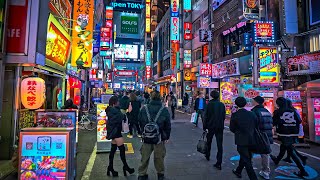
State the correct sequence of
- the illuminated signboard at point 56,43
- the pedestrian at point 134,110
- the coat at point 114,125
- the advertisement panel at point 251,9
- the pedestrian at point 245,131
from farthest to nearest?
the advertisement panel at point 251,9 < the pedestrian at point 134,110 < the illuminated signboard at point 56,43 < the coat at point 114,125 < the pedestrian at point 245,131

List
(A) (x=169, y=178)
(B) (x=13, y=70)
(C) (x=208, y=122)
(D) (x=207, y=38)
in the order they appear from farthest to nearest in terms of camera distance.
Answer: (D) (x=207, y=38) < (B) (x=13, y=70) < (C) (x=208, y=122) < (A) (x=169, y=178)

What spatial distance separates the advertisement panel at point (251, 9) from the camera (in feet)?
49.7

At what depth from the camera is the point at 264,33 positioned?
13.1m

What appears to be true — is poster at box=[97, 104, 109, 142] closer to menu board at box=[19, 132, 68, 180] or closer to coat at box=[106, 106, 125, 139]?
coat at box=[106, 106, 125, 139]

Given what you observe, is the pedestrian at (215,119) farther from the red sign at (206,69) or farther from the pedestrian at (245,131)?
the red sign at (206,69)

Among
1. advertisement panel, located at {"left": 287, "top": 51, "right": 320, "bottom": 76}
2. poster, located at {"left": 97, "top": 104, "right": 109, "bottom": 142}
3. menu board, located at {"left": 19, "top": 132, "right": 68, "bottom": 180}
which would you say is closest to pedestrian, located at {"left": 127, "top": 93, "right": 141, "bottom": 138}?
poster, located at {"left": 97, "top": 104, "right": 109, "bottom": 142}

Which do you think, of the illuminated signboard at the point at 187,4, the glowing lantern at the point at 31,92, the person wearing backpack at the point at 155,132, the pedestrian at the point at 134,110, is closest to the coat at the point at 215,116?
the person wearing backpack at the point at 155,132

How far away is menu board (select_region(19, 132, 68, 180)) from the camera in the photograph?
3900 millimetres

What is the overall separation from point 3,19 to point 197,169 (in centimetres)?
609

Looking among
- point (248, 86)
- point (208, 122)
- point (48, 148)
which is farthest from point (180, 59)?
point (48, 148)

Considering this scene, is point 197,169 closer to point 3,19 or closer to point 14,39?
point 14,39

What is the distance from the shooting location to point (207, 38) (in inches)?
869

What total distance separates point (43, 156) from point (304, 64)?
1170 cm

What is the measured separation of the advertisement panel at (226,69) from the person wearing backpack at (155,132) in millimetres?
13875
